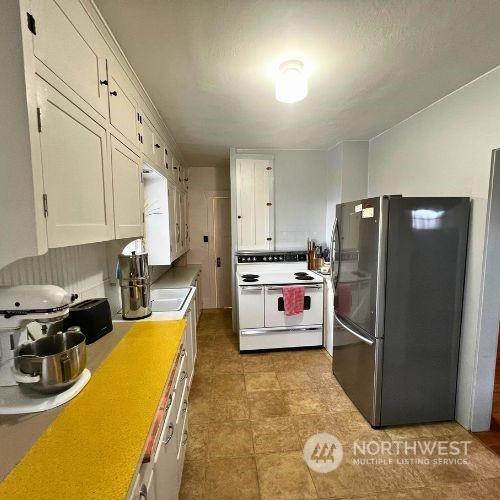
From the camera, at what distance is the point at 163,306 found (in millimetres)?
2375

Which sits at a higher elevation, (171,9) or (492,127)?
(171,9)

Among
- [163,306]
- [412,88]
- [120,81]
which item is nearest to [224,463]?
[163,306]

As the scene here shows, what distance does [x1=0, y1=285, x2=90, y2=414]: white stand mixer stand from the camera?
85cm

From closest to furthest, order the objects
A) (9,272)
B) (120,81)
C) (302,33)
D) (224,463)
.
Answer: (9,272), (302,33), (120,81), (224,463)

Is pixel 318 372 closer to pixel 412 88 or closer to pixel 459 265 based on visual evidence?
pixel 459 265

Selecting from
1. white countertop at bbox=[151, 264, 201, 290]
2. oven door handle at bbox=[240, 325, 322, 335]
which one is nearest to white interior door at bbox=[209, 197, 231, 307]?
white countertop at bbox=[151, 264, 201, 290]

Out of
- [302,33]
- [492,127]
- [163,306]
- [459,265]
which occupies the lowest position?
[163,306]

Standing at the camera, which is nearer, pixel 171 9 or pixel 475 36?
pixel 171 9

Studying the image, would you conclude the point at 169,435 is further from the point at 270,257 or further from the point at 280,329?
the point at 270,257

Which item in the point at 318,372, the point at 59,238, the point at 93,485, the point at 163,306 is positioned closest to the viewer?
the point at 93,485

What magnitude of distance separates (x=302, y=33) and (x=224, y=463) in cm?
249

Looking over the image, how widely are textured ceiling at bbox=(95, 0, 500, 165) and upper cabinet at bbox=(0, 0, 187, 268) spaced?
0.24 metres

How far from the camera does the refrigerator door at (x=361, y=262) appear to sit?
5.97 ft

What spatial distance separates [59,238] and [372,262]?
1806 millimetres
